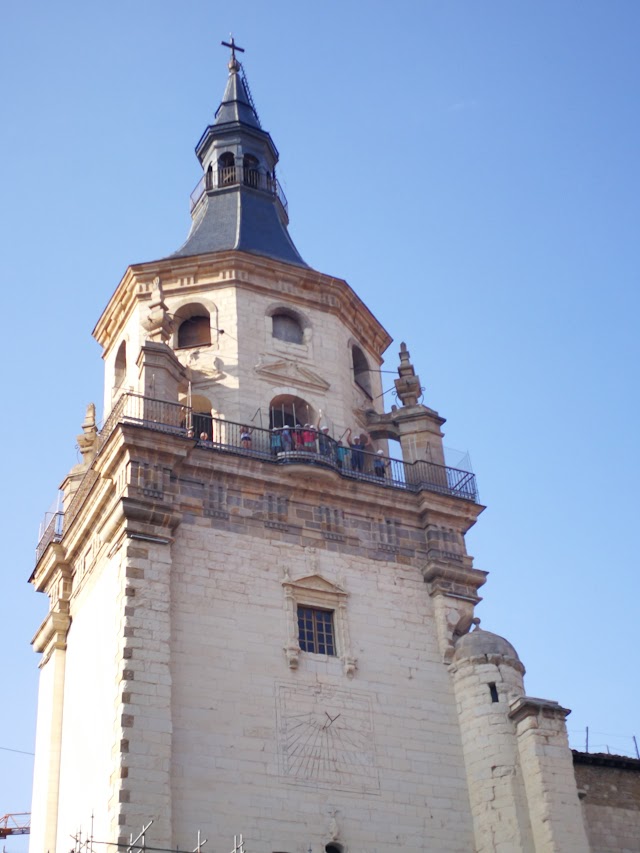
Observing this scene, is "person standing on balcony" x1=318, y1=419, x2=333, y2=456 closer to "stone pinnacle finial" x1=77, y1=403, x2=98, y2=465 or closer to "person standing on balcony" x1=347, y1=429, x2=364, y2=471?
"person standing on balcony" x1=347, y1=429, x2=364, y2=471

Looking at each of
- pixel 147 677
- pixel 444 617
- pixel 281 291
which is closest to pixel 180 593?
pixel 147 677

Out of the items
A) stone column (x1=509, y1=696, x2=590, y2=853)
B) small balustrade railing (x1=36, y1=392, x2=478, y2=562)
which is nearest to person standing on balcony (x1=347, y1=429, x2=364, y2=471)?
small balustrade railing (x1=36, y1=392, x2=478, y2=562)

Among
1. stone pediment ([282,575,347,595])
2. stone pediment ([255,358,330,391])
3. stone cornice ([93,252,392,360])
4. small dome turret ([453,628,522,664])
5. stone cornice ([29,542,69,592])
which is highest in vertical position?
stone cornice ([93,252,392,360])

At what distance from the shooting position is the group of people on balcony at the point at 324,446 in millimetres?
29109

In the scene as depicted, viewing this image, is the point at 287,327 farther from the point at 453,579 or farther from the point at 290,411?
the point at 453,579

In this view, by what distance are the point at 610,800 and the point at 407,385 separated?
10.8 m

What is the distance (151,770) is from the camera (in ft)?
75.5

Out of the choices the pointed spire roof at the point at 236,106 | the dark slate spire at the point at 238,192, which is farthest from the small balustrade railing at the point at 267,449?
the pointed spire roof at the point at 236,106

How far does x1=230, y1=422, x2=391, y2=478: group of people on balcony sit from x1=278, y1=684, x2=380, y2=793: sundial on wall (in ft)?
17.9

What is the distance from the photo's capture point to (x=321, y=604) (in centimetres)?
2723

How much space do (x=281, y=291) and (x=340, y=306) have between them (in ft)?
5.52

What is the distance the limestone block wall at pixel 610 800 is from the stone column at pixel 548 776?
225cm

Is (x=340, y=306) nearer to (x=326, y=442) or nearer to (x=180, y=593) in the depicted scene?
(x=326, y=442)

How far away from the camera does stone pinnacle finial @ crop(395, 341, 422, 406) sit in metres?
32.5
